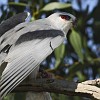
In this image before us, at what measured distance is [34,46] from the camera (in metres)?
2.02

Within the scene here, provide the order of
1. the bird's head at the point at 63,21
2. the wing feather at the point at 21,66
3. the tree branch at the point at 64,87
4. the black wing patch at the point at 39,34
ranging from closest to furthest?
the wing feather at the point at 21,66 → the tree branch at the point at 64,87 → the black wing patch at the point at 39,34 → the bird's head at the point at 63,21

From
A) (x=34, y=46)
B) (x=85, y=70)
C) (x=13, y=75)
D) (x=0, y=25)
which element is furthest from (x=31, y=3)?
(x=13, y=75)

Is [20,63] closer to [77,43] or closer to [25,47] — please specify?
[25,47]

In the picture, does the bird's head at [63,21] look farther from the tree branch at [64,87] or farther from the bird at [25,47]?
the tree branch at [64,87]

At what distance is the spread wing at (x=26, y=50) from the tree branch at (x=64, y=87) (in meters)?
0.10

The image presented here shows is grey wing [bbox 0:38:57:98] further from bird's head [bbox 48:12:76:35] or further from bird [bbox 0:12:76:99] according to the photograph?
bird's head [bbox 48:12:76:35]

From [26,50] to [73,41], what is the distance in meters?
0.86

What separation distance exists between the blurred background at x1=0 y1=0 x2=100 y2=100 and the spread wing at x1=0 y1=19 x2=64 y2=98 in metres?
0.42

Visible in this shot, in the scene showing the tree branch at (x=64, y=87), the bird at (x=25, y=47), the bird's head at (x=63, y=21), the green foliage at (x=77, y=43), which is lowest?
the tree branch at (x=64, y=87)

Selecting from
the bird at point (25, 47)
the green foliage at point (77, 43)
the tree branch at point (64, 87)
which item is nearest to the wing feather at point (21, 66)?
the bird at point (25, 47)

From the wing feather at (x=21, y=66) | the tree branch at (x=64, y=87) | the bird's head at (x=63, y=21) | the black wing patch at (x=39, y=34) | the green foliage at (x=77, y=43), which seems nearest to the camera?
the wing feather at (x=21, y=66)

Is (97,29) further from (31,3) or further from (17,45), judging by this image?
(17,45)

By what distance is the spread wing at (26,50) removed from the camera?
1.84m

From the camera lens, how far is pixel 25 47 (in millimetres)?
1990
